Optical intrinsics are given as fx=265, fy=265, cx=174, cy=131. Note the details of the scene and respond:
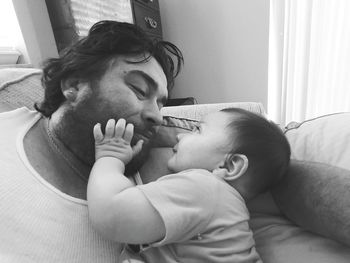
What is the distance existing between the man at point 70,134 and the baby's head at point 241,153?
0.51ft

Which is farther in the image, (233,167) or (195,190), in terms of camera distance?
(233,167)

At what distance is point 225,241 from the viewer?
0.57 m

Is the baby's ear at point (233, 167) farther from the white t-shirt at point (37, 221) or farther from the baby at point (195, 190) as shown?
the white t-shirt at point (37, 221)

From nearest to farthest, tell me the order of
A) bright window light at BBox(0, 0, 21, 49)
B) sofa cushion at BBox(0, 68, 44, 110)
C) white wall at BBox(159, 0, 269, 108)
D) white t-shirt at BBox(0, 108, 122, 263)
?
1. white t-shirt at BBox(0, 108, 122, 263)
2. sofa cushion at BBox(0, 68, 44, 110)
3. bright window light at BBox(0, 0, 21, 49)
4. white wall at BBox(159, 0, 269, 108)

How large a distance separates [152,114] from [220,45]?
1.88m

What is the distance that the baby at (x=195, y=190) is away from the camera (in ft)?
1.66

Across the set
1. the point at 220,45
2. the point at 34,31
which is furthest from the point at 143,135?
the point at 220,45

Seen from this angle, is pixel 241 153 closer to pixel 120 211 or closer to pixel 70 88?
pixel 120 211

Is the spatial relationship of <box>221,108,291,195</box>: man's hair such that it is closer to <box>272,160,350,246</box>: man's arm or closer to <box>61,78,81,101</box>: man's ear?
<box>272,160,350,246</box>: man's arm

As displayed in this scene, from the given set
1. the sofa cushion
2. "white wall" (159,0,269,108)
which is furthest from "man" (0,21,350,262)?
"white wall" (159,0,269,108)

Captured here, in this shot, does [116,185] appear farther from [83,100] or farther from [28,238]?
[83,100]

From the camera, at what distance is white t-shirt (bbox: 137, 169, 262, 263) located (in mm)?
511

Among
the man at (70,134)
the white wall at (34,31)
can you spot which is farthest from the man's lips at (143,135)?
the white wall at (34,31)

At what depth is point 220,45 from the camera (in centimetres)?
242
